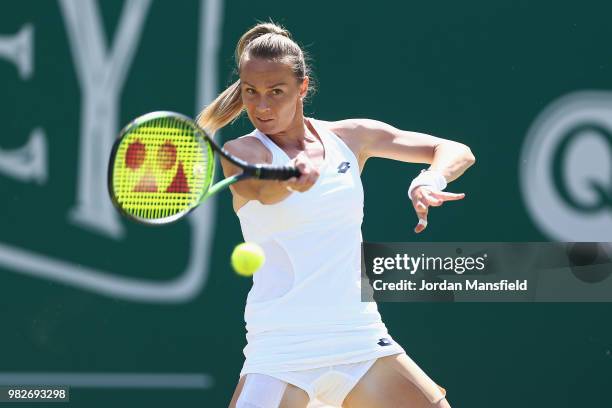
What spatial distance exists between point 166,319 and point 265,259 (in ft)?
5.12

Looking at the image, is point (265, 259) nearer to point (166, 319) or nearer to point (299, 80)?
point (299, 80)

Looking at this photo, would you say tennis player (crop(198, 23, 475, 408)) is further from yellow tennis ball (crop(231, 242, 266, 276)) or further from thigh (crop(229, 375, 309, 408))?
yellow tennis ball (crop(231, 242, 266, 276))

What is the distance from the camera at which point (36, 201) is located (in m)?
4.39

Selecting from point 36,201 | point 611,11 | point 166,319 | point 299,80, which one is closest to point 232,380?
point 166,319

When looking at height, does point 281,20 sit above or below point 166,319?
above

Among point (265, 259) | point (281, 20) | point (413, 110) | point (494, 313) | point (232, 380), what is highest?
point (281, 20)

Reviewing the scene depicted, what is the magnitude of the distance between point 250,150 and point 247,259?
361mm

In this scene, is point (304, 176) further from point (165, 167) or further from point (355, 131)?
point (355, 131)

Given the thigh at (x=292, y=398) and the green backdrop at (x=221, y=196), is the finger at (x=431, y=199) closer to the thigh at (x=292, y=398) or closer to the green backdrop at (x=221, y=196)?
the thigh at (x=292, y=398)

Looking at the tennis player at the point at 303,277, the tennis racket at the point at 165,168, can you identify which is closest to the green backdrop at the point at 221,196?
the tennis player at the point at 303,277

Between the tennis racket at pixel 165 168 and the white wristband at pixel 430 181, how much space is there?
16.9 inches

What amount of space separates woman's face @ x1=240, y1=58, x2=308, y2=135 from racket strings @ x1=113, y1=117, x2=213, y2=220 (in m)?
0.19

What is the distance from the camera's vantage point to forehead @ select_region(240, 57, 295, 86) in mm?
2963

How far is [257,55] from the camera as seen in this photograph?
2.99 m
